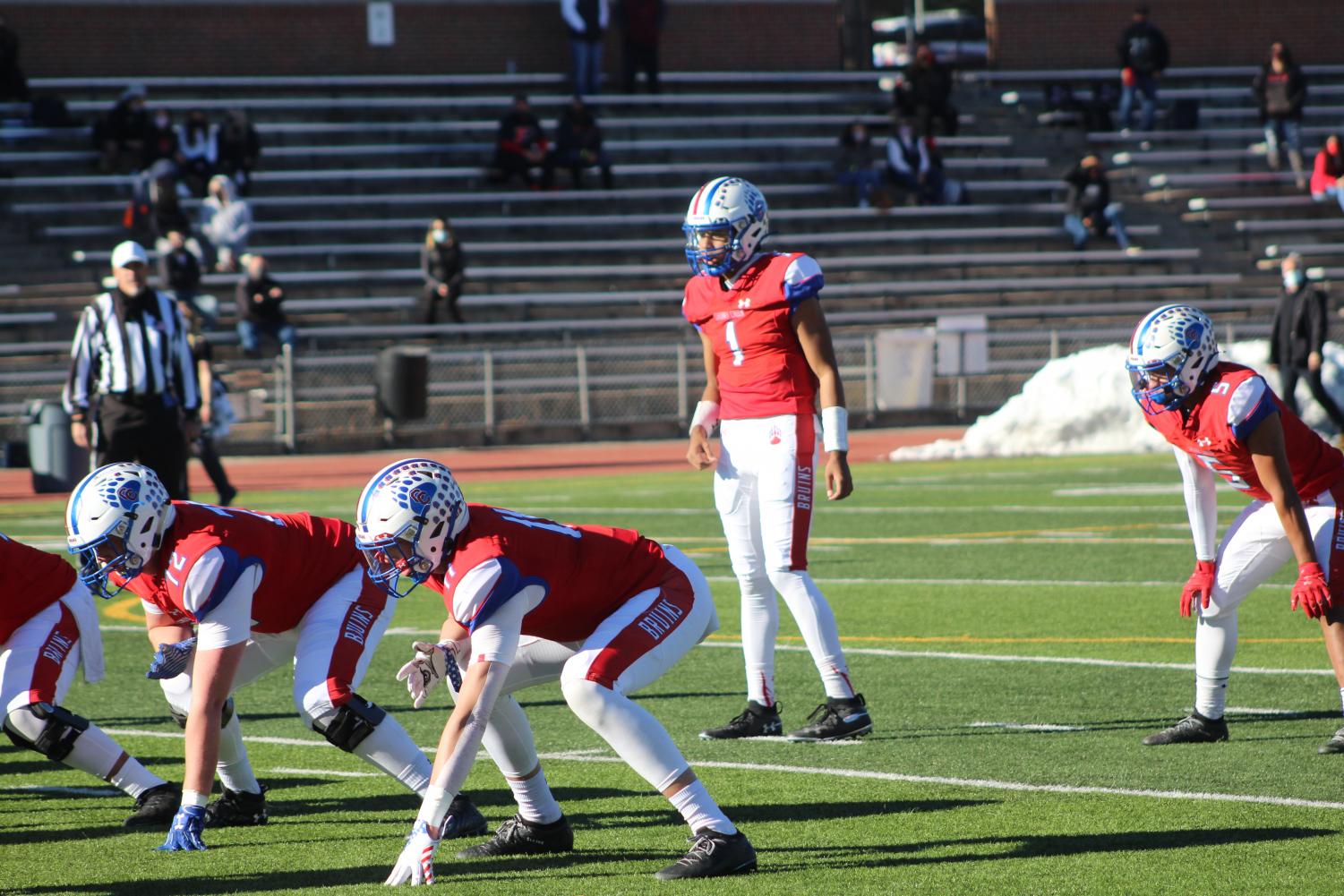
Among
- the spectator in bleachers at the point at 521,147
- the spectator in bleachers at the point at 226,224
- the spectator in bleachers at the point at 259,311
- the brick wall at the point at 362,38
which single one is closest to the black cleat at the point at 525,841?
the spectator in bleachers at the point at 259,311

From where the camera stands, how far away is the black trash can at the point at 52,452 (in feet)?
58.8

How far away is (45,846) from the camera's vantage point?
5.69 meters

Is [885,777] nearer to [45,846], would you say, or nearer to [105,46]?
[45,846]

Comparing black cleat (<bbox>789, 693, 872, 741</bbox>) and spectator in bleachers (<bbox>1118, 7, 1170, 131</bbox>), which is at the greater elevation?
spectator in bleachers (<bbox>1118, 7, 1170, 131</bbox>)

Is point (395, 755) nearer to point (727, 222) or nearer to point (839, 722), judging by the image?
point (839, 722)

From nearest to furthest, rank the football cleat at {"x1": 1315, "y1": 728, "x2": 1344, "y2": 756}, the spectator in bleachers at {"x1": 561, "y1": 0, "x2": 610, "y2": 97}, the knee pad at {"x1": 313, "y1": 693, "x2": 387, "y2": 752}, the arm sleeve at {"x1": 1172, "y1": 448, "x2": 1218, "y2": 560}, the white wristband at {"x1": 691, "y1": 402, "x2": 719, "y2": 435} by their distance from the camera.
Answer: the knee pad at {"x1": 313, "y1": 693, "x2": 387, "y2": 752}
the football cleat at {"x1": 1315, "y1": 728, "x2": 1344, "y2": 756}
the arm sleeve at {"x1": 1172, "y1": 448, "x2": 1218, "y2": 560}
the white wristband at {"x1": 691, "y1": 402, "x2": 719, "y2": 435}
the spectator in bleachers at {"x1": 561, "y1": 0, "x2": 610, "y2": 97}

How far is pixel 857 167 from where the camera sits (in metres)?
28.5

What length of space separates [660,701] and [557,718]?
1.47 feet

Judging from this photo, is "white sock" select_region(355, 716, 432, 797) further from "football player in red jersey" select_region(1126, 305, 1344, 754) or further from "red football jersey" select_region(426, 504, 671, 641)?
"football player in red jersey" select_region(1126, 305, 1344, 754)

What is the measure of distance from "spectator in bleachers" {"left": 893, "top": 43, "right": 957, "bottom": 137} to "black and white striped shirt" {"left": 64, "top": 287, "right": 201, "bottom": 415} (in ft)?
67.2

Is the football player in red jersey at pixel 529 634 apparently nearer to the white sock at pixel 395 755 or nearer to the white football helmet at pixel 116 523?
the white sock at pixel 395 755

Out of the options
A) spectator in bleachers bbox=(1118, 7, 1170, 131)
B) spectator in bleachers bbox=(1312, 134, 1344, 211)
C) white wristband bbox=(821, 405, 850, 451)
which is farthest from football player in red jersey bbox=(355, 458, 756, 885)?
spectator in bleachers bbox=(1118, 7, 1170, 131)

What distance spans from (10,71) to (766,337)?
890 inches

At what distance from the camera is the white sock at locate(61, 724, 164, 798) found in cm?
579
